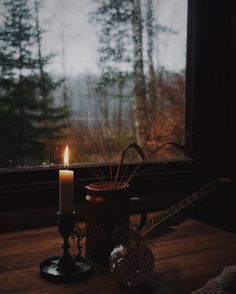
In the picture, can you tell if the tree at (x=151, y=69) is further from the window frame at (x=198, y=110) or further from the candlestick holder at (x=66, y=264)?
the candlestick holder at (x=66, y=264)

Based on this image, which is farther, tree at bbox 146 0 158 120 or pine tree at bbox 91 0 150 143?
tree at bbox 146 0 158 120

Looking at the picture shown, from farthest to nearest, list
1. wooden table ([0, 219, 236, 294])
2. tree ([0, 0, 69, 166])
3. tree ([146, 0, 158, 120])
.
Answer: tree ([146, 0, 158, 120])
tree ([0, 0, 69, 166])
wooden table ([0, 219, 236, 294])

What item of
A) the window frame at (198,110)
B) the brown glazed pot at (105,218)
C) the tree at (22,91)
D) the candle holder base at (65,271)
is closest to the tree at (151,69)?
the window frame at (198,110)

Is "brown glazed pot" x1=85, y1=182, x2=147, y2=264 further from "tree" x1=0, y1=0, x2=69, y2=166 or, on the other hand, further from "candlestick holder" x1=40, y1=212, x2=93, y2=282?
"tree" x1=0, y1=0, x2=69, y2=166

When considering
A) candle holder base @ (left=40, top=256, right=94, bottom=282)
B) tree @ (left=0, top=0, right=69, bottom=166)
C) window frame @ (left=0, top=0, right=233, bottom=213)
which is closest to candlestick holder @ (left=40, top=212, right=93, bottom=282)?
candle holder base @ (left=40, top=256, right=94, bottom=282)

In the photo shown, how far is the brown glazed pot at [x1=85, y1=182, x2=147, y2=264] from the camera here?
3.51ft

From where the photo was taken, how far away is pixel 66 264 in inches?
40.5

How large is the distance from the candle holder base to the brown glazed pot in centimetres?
5

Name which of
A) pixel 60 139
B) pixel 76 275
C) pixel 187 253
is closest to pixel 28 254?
pixel 76 275

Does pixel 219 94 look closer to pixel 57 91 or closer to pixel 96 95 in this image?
pixel 96 95

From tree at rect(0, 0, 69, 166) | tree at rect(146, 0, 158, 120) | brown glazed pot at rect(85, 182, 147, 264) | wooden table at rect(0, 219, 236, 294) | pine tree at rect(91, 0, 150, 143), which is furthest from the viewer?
tree at rect(146, 0, 158, 120)

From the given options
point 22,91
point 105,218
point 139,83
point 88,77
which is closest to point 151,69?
point 139,83

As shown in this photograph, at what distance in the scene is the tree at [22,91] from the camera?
5.05 ft

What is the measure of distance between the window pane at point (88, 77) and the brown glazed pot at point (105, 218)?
0.61 m
